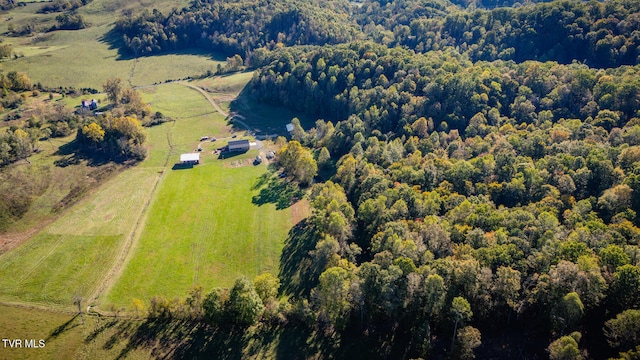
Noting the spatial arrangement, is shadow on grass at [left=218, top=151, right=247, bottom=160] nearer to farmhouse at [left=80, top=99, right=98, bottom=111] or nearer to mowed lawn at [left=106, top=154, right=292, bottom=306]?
mowed lawn at [left=106, top=154, right=292, bottom=306]

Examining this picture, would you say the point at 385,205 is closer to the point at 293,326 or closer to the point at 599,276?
the point at 293,326

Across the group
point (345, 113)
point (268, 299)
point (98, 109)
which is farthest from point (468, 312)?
point (98, 109)

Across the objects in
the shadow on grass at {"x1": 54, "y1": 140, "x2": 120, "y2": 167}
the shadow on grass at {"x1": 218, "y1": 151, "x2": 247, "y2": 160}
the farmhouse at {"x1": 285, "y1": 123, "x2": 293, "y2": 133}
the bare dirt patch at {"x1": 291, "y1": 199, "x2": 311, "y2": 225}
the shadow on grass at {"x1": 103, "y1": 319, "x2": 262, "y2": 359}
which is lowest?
the farmhouse at {"x1": 285, "y1": 123, "x2": 293, "y2": 133}

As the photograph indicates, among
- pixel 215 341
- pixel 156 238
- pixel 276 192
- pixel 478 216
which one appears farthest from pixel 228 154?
pixel 478 216

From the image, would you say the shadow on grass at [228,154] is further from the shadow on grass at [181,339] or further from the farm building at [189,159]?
the shadow on grass at [181,339]

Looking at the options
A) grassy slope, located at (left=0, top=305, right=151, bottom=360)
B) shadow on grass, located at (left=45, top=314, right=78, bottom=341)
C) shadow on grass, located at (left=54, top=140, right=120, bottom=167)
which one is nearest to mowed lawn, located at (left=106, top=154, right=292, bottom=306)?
grassy slope, located at (left=0, top=305, right=151, bottom=360)
